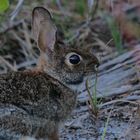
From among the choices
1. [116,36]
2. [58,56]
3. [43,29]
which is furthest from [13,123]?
[116,36]

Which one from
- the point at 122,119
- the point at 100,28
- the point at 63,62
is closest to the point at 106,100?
the point at 122,119

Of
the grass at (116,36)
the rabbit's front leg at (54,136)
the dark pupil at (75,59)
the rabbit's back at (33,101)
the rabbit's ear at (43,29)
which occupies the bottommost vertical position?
the rabbit's front leg at (54,136)

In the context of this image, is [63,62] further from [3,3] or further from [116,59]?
[116,59]

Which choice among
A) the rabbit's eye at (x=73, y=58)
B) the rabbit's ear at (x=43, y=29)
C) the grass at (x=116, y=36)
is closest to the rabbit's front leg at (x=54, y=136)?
the rabbit's eye at (x=73, y=58)

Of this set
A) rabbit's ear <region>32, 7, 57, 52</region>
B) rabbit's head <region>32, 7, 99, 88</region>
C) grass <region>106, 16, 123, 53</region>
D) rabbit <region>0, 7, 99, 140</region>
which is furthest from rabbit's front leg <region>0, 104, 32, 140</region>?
grass <region>106, 16, 123, 53</region>

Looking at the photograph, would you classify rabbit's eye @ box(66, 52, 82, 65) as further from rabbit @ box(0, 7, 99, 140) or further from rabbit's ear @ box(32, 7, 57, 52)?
rabbit's ear @ box(32, 7, 57, 52)

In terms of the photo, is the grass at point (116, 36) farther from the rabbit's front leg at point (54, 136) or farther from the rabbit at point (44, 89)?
the rabbit's front leg at point (54, 136)

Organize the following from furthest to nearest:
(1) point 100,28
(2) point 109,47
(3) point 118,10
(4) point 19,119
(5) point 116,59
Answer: (1) point 100,28, (2) point 109,47, (5) point 116,59, (4) point 19,119, (3) point 118,10
